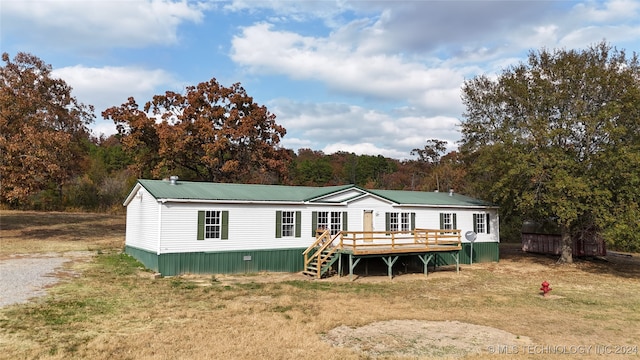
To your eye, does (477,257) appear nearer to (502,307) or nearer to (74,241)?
(502,307)

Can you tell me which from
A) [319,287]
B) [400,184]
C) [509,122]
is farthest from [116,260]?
[400,184]

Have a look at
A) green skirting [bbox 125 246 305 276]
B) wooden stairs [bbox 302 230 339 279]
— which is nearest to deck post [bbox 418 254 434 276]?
wooden stairs [bbox 302 230 339 279]

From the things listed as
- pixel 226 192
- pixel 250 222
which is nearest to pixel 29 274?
pixel 226 192

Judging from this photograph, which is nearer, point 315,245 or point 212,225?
point 212,225

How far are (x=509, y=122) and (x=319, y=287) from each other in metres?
16.3

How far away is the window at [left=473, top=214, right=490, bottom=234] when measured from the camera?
2709cm

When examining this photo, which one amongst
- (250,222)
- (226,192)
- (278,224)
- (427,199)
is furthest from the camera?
(427,199)

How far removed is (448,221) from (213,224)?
46.0ft

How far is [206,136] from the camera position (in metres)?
33.8

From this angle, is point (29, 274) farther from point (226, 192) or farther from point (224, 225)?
point (226, 192)

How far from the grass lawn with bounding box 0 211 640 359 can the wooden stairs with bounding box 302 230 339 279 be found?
0.91m

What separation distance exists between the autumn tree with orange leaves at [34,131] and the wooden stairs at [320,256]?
54.1 feet

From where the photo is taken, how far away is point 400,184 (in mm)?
77500

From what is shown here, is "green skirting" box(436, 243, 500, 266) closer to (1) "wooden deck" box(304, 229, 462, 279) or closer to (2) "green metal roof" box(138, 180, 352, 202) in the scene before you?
(1) "wooden deck" box(304, 229, 462, 279)
